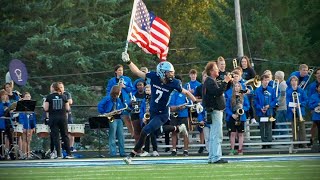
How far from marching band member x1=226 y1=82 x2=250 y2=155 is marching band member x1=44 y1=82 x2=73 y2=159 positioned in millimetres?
4299

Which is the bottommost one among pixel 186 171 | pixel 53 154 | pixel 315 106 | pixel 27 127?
pixel 186 171

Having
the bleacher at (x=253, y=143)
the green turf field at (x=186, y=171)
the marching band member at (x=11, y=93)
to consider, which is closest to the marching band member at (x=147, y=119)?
the bleacher at (x=253, y=143)

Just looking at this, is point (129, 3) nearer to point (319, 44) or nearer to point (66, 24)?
point (66, 24)

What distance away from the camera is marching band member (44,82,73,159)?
28.8 metres

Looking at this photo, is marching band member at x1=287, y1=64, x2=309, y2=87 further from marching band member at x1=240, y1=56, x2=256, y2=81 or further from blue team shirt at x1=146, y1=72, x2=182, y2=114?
blue team shirt at x1=146, y1=72, x2=182, y2=114

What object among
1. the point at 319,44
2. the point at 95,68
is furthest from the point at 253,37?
the point at 95,68

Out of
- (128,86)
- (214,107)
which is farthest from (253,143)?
(214,107)

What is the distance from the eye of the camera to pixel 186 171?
19.8m

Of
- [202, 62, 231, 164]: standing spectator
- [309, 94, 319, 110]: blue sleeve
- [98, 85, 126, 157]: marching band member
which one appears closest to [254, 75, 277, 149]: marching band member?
[309, 94, 319, 110]: blue sleeve

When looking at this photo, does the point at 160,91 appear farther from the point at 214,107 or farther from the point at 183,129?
the point at 183,129

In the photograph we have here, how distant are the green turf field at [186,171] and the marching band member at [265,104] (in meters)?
6.14

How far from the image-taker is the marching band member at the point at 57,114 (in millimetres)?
28797

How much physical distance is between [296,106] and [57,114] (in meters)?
6.19

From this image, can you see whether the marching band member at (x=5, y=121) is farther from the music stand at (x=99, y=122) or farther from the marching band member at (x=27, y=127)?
the music stand at (x=99, y=122)
